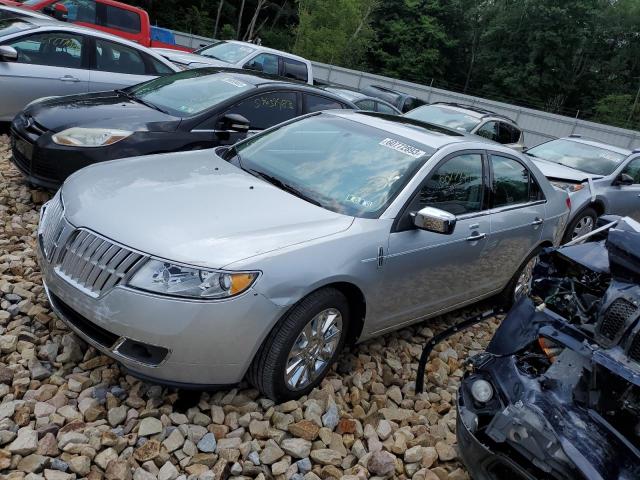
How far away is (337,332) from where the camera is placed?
10.6 ft

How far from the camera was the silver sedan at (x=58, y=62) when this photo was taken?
20.8 feet

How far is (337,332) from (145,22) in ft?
36.6

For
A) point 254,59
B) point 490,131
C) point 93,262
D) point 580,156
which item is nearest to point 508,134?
point 490,131

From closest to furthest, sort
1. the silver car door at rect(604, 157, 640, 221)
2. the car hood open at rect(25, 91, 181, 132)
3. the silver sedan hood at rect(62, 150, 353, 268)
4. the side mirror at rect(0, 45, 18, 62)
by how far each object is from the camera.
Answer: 1. the silver sedan hood at rect(62, 150, 353, 268)
2. the car hood open at rect(25, 91, 181, 132)
3. the side mirror at rect(0, 45, 18, 62)
4. the silver car door at rect(604, 157, 640, 221)

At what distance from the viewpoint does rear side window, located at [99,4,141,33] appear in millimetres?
11875

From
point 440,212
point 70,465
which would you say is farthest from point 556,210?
point 70,465

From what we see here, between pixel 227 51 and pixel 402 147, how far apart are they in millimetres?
8980

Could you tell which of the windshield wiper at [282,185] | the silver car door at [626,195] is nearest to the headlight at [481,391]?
the windshield wiper at [282,185]

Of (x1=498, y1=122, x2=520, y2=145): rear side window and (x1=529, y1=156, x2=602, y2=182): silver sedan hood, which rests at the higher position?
(x1=529, y1=156, x2=602, y2=182): silver sedan hood

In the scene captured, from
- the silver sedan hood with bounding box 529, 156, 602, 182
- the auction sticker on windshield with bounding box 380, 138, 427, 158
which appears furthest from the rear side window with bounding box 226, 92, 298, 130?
the silver sedan hood with bounding box 529, 156, 602, 182

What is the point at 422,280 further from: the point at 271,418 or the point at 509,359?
the point at 271,418

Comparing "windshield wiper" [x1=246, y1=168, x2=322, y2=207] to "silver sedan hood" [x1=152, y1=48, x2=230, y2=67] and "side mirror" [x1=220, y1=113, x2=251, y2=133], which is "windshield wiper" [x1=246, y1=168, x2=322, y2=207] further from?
"silver sedan hood" [x1=152, y1=48, x2=230, y2=67]

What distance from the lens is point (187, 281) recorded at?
2.63 metres

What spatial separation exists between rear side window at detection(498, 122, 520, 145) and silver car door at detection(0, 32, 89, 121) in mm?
7593
